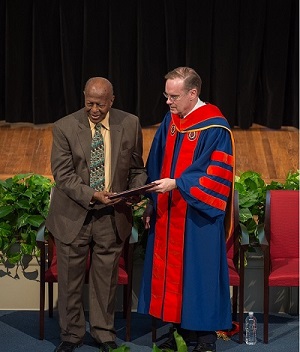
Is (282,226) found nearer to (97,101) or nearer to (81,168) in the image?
(81,168)

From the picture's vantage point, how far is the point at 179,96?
255 inches

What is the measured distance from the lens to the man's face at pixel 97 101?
6365mm

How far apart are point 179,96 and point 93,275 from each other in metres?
1.24

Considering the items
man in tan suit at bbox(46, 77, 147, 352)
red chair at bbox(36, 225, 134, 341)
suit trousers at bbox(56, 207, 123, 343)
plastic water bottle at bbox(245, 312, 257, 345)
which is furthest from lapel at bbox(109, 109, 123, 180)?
plastic water bottle at bbox(245, 312, 257, 345)

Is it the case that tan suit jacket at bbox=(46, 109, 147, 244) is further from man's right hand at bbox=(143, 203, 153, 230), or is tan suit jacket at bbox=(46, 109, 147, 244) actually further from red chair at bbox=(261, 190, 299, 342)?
red chair at bbox=(261, 190, 299, 342)

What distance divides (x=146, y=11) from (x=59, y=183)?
17.2 feet

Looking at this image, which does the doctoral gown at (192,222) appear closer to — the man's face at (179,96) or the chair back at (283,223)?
the man's face at (179,96)

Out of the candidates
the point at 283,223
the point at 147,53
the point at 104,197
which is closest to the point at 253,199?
the point at 283,223

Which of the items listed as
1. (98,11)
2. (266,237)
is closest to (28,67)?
(98,11)

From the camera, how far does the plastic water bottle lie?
7.11 metres

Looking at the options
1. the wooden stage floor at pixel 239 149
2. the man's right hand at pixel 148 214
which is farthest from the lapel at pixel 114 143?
the wooden stage floor at pixel 239 149

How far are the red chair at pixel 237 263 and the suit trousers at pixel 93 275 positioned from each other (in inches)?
31.0

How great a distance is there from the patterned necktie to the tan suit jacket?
3 cm

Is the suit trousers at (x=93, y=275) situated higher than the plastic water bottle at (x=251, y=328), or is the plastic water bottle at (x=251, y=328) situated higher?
the suit trousers at (x=93, y=275)
